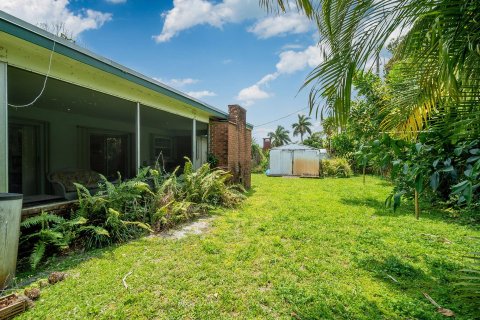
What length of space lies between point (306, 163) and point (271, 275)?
16.5 m

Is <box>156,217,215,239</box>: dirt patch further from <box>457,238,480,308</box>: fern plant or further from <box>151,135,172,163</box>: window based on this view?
<box>151,135,172,163</box>: window

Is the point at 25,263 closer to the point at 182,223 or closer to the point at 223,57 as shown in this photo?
the point at 182,223

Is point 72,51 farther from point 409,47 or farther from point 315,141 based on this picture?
point 315,141

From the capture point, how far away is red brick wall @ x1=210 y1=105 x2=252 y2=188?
9.27 meters

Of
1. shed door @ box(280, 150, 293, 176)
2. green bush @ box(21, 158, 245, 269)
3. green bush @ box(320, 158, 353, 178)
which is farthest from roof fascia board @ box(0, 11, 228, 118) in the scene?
green bush @ box(320, 158, 353, 178)

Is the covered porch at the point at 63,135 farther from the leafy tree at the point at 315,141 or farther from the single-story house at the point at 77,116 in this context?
the leafy tree at the point at 315,141

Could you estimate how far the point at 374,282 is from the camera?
3180 millimetres

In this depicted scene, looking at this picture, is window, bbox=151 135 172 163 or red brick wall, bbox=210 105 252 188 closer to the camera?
red brick wall, bbox=210 105 252 188

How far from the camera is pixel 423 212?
7289 mm

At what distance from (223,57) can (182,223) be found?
734 centimetres

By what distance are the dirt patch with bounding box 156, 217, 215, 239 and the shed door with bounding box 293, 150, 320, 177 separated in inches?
559

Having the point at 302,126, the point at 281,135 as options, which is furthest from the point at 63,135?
the point at 302,126

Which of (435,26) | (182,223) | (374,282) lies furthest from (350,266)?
(182,223)

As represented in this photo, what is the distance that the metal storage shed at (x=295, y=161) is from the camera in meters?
18.8
